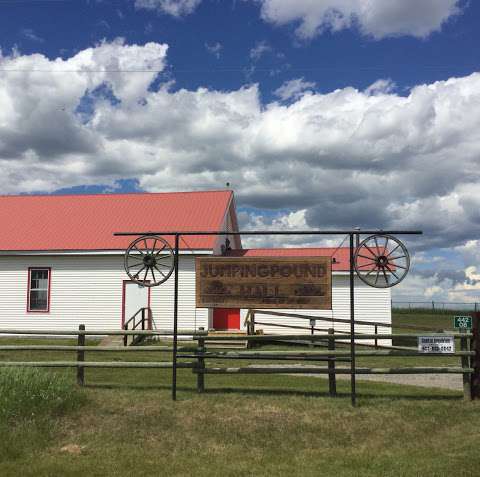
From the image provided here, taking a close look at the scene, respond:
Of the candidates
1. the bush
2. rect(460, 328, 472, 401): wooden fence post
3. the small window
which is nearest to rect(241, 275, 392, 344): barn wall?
the small window

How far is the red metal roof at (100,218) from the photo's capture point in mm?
23250

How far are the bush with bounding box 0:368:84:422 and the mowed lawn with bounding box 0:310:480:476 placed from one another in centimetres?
20

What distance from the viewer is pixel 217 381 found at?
39.3ft

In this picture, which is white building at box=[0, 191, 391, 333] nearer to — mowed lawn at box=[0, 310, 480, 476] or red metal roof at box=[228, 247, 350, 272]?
→ red metal roof at box=[228, 247, 350, 272]

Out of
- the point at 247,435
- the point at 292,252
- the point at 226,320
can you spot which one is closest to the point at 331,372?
the point at 247,435

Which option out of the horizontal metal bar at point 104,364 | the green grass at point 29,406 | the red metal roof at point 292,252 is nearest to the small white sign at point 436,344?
the horizontal metal bar at point 104,364

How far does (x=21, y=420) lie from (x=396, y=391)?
23.6ft

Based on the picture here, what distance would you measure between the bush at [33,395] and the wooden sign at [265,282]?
2.75 meters

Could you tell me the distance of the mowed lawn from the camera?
23.1ft

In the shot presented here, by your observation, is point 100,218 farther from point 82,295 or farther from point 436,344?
point 436,344

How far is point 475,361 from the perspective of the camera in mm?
9852

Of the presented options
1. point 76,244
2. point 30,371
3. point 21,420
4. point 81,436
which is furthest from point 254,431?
point 76,244

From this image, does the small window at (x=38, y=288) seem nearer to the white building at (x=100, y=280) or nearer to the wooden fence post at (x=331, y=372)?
the white building at (x=100, y=280)

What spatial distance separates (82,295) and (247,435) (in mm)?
16007
